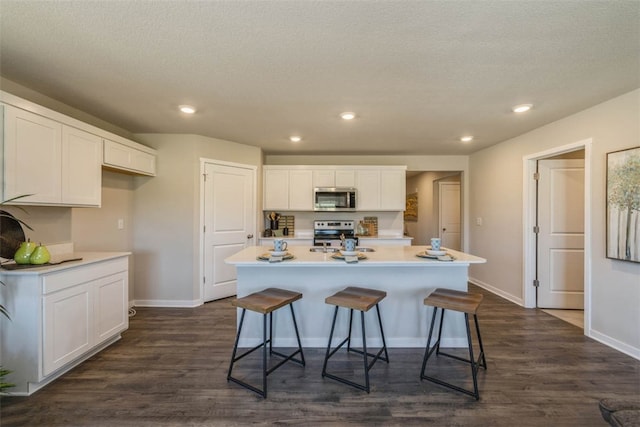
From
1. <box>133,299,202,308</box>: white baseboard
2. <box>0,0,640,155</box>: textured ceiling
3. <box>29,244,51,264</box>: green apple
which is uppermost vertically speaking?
<box>0,0,640,155</box>: textured ceiling

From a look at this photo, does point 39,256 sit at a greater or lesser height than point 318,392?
greater

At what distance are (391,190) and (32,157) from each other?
14.1 feet

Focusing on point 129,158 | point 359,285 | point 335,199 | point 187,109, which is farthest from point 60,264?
point 335,199

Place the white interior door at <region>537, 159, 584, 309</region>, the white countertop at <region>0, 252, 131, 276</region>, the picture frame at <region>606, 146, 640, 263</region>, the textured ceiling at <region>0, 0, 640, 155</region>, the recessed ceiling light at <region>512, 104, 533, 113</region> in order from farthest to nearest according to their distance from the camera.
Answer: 1. the white interior door at <region>537, 159, 584, 309</region>
2. the recessed ceiling light at <region>512, 104, 533, 113</region>
3. the picture frame at <region>606, 146, 640, 263</region>
4. the white countertop at <region>0, 252, 131, 276</region>
5. the textured ceiling at <region>0, 0, 640, 155</region>

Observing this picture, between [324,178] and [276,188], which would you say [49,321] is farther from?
[324,178]

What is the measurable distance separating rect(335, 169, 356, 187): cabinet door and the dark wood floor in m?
2.77

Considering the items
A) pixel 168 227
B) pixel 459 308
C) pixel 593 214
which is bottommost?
pixel 459 308

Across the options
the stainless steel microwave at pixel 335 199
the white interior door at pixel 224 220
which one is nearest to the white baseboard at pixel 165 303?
the white interior door at pixel 224 220

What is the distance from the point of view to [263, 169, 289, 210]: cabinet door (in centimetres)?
453

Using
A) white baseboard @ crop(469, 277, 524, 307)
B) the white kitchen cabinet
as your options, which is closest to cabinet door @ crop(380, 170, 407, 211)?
white baseboard @ crop(469, 277, 524, 307)

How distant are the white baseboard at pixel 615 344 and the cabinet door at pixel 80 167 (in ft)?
16.9

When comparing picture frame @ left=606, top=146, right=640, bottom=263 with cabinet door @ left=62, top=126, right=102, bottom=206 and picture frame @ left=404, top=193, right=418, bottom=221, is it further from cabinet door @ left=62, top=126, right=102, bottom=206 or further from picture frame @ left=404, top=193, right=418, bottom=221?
cabinet door @ left=62, top=126, right=102, bottom=206

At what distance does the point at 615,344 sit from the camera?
2.47 meters

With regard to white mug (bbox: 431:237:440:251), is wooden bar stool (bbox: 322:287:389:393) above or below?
below
